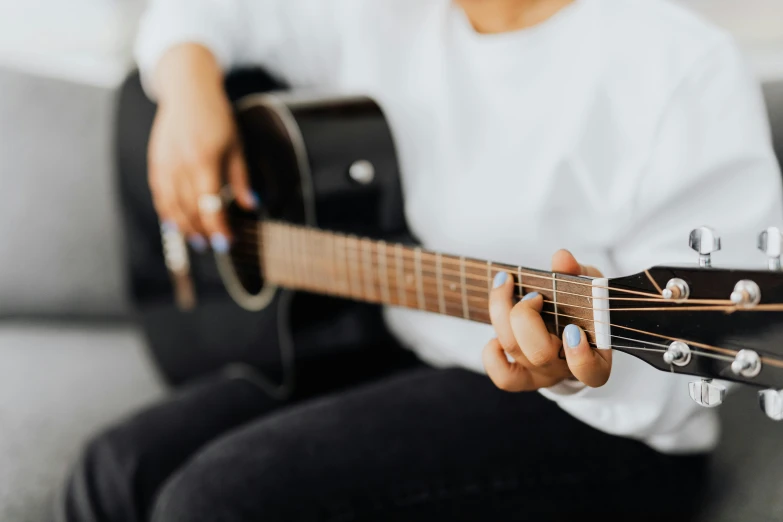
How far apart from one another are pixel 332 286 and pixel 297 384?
0.61 feet

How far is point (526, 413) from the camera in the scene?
0.62 m

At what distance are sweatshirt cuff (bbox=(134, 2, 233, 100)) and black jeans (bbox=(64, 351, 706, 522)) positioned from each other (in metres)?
0.45

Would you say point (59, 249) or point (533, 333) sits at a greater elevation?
point (533, 333)

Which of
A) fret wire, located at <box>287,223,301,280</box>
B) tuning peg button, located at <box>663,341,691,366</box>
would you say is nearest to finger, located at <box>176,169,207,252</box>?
fret wire, located at <box>287,223,301,280</box>

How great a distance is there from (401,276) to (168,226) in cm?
45

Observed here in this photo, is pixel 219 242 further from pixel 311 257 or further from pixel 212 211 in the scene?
pixel 311 257

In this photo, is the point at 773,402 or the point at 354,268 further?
the point at 354,268

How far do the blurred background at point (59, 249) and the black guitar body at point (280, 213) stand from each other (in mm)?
65

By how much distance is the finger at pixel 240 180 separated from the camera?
83 centimetres

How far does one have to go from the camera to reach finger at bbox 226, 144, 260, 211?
2.73ft

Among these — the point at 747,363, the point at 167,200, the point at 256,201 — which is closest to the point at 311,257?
the point at 256,201

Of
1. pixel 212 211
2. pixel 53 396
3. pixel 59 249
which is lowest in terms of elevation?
pixel 53 396

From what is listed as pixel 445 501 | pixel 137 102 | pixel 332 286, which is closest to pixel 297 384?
pixel 332 286

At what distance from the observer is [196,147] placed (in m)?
0.81
